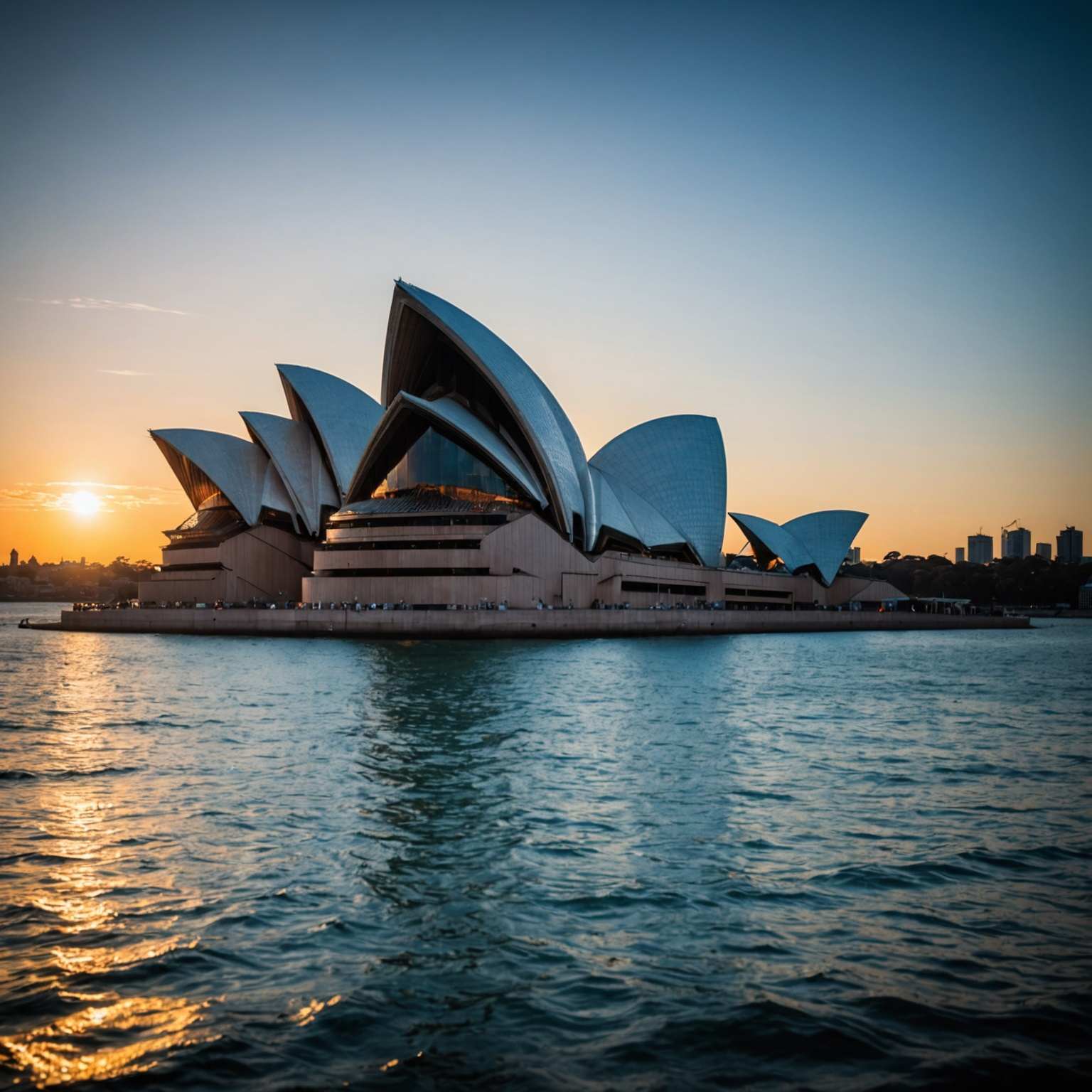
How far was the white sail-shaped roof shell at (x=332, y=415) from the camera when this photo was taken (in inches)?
2426

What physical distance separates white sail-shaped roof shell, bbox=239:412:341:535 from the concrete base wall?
11558mm

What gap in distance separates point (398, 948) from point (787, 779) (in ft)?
25.1

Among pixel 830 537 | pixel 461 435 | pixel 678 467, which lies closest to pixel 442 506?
pixel 461 435

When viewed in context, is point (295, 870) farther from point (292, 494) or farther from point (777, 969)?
point (292, 494)

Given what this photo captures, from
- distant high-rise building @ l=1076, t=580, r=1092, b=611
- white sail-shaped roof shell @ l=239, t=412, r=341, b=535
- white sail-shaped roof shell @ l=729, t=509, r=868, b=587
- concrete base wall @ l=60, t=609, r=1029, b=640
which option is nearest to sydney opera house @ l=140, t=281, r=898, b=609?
white sail-shaped roof shell @ l=239, t=412, r=341, b=535

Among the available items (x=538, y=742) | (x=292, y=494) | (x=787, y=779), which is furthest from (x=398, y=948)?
(x=292, y=494)

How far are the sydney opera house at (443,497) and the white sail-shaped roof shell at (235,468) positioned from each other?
0.40 ft

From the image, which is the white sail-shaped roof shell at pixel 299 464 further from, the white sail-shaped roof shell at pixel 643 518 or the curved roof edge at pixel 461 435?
the white sail-shaped roof shell at pixel 643 518

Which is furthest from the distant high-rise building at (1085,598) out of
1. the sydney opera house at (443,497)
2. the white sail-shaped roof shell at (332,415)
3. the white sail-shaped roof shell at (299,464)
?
the white sail-shaped roof shell at (299,464)

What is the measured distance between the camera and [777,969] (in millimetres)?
6324

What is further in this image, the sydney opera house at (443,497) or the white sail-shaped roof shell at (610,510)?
the white sail-shaped roof shell at (610,510)

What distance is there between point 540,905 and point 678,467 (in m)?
60.8

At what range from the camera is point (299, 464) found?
63.4m

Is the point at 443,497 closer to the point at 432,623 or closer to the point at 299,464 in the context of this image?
the point at 432,623
